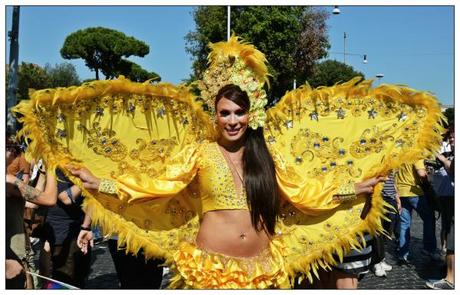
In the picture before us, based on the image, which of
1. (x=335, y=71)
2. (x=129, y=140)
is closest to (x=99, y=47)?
(x=335, y=71)

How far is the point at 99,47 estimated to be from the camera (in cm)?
3356

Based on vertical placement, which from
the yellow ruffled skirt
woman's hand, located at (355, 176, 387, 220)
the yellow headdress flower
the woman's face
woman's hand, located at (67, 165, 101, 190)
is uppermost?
the yellow headdress flower

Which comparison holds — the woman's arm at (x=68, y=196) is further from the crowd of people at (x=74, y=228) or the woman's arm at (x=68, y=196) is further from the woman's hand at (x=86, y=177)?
the woman's hand at (x=86, y=177)

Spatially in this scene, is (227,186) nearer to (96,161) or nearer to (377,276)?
(96,161)

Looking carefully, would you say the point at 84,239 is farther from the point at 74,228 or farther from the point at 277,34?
the point at 277,34

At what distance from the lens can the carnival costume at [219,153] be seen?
281cm

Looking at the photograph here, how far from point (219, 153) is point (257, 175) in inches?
9.1

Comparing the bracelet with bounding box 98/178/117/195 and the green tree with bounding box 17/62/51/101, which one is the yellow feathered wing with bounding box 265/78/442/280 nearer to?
the bracelet with bounding box 98/178/117/195

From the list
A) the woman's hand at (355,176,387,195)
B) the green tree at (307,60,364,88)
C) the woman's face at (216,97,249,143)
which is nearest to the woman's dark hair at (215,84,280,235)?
the woman's face at (216,97,249,143)

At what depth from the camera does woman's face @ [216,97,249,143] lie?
9.07 feet

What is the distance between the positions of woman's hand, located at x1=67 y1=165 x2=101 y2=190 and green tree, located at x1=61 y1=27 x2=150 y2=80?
103 feet

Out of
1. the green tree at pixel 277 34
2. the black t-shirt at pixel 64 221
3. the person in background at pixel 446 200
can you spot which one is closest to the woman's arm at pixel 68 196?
the black t-shirt at pixel 64 221

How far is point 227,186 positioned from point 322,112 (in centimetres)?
82

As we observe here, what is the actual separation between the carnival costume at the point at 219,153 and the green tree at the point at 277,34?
1442 centimetres
